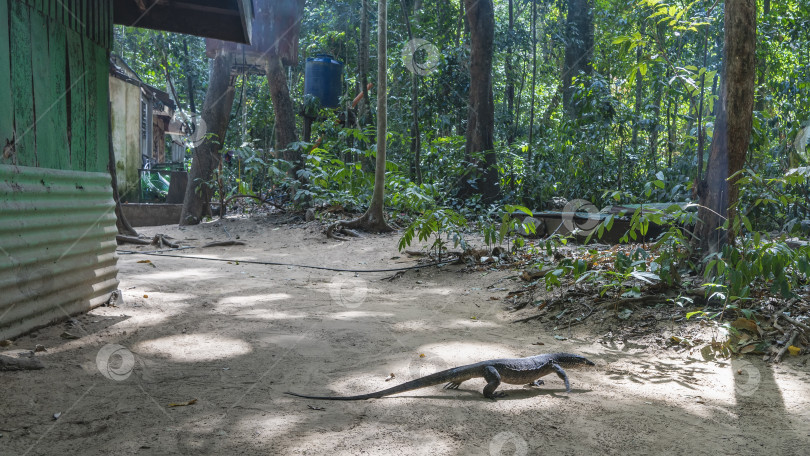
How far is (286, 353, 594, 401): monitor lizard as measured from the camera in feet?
9.43

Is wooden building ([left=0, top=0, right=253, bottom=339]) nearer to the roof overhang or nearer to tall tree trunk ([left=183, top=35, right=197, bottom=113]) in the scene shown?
the roof overhang

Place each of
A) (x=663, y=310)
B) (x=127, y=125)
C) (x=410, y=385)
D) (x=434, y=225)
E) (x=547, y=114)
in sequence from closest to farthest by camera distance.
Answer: (x=410, y=385) → (x=663, y=310) → (x=434, y=225) → (x=547, y=114) → (x=127, y=125)

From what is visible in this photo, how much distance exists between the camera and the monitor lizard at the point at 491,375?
9.43 ft

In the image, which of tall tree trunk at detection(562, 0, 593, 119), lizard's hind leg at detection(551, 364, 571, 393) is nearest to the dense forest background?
tall tree trunk at detection(562, 0, 593, 119)

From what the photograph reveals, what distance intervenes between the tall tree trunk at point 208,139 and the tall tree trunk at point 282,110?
984mm

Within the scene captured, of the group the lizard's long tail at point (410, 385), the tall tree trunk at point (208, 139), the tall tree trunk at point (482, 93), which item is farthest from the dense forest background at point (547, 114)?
the lizard's long tail at point (410, 385)

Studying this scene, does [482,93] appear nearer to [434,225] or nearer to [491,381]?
[434,225]

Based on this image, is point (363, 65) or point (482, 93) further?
point (363, 65)

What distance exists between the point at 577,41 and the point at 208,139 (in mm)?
9656

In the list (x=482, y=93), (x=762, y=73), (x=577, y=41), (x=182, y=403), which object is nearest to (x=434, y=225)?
(x=182, y=403)

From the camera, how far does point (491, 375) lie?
295cm

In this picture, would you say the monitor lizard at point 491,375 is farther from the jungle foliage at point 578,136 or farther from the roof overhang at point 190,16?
the roof overhang at point 190,16

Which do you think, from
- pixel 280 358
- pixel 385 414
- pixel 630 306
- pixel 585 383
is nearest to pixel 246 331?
pixel 280 358

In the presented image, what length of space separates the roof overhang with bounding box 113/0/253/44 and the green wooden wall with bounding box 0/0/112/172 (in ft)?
3.54
